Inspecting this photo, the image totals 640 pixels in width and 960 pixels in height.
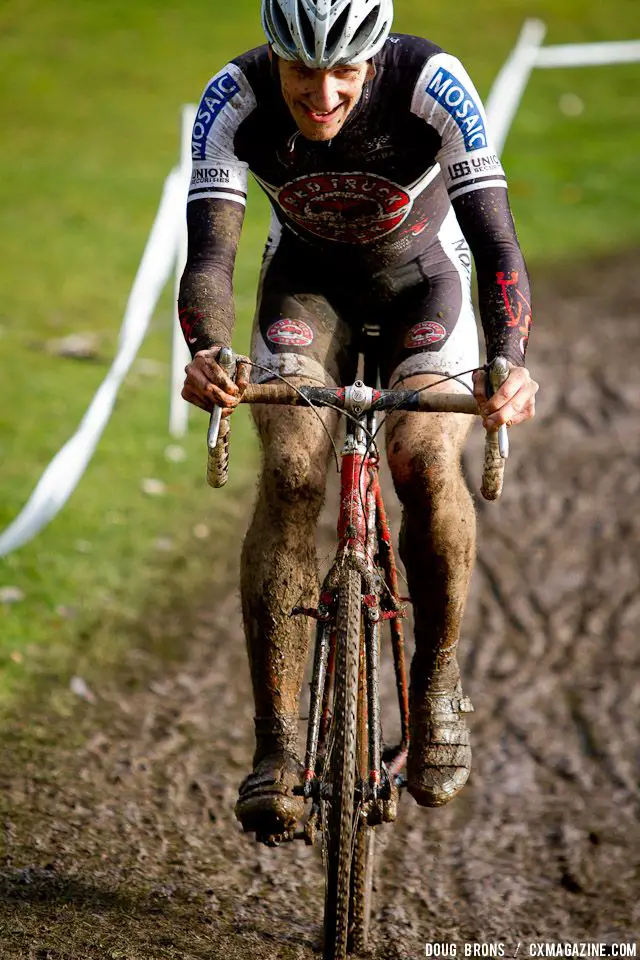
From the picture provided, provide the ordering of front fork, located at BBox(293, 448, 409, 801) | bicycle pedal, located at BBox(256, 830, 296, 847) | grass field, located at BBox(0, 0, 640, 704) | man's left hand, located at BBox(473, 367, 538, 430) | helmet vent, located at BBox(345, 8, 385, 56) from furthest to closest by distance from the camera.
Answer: grass field, located at BBox(0, 0, 640, 704) < bicycle pedal, located at BBox(256, 830, 296, 847) < helmet vent, located at BBox(345, 8, 385, 56) < front fork, located at BBox(293, 448, 409, 801) < man's left hand, located at BBox(473, 367, 538, 430)

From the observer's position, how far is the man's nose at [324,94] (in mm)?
3939

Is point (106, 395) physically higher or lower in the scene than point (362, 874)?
higher

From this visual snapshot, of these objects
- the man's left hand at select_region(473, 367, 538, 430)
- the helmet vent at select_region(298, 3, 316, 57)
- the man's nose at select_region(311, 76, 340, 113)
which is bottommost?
the man's left hand at select_region(473, 367, 538, 430)

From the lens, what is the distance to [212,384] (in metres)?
3.69

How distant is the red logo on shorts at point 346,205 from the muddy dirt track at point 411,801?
2644mm

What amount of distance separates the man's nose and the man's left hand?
1061 mm

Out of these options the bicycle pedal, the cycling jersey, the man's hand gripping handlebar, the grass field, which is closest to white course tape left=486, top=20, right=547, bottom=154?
the grass field

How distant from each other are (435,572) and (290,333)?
3.34 ft

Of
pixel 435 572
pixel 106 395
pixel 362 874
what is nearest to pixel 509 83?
pixel 106 395

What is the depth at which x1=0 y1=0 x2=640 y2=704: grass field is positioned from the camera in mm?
7441

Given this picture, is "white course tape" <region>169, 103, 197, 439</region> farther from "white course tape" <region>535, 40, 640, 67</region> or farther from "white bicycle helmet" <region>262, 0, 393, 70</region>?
"white course tape" <region>535, 40, 640, 67</region>

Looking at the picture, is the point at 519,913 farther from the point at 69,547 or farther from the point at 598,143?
the point at 598,143

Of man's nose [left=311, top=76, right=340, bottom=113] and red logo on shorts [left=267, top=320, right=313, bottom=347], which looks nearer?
man's nose [left=311, top=76, right=340, bottom=113]

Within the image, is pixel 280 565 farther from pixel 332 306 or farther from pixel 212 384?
pixel 332 306
